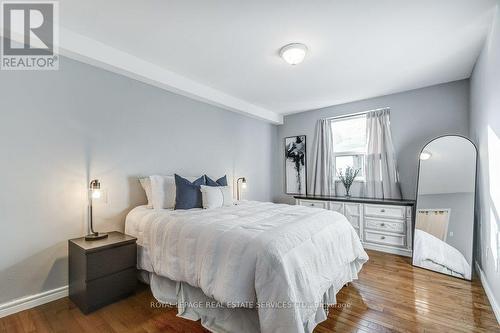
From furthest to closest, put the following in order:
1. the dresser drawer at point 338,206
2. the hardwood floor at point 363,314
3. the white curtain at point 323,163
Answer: the white curtain at point 323,163, the dresser drawer at point 338,206, the hardwood floor at point 363,314

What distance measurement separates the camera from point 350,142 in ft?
14.5

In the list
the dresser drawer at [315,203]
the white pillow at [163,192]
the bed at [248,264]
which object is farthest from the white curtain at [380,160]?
the white pillow at [163,192]

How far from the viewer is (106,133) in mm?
2686

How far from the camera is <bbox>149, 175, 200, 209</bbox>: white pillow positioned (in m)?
2.78

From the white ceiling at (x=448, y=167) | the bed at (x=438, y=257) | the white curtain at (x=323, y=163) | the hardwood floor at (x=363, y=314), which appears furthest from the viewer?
the white curtain at (x=323, y=163)

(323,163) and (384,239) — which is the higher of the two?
(323,163)

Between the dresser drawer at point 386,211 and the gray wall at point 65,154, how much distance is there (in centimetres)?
300

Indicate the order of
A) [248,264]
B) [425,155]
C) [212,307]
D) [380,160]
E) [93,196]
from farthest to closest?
[380,160] < [425,155] < [93,196] < [212,307] < [248,264]

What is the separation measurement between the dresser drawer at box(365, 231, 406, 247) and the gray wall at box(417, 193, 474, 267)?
61 centimetres

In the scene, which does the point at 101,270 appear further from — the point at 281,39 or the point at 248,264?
the point at 281,39

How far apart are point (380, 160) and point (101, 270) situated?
4189 mm

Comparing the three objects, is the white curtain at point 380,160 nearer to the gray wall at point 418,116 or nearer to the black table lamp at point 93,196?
the gray wall at point 418,116

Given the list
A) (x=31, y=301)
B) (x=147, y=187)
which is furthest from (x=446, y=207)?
(x=31, y=301)

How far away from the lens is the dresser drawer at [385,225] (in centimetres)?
345
